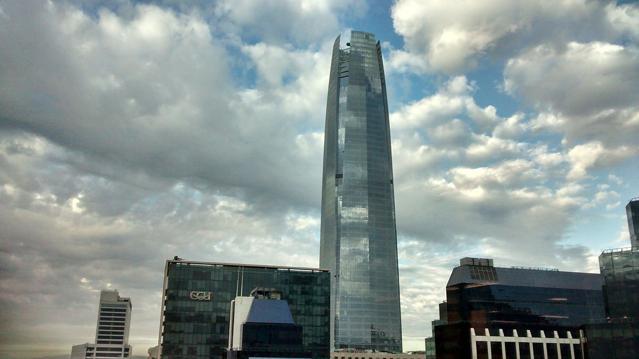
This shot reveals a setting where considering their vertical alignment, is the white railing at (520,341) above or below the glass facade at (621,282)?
below

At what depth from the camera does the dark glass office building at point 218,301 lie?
540 ft

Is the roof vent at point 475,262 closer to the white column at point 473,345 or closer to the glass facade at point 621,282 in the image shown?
the white column at point 473,345

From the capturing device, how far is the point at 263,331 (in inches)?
5276

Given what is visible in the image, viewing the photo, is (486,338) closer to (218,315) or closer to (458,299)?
(458,299)

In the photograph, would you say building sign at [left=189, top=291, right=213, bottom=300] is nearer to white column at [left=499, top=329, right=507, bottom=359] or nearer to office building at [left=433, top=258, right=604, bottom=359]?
office building at [left=433, top=258, right=604, bottom=359]

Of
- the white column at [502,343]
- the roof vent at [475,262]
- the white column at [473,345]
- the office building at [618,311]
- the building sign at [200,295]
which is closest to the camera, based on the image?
the office building at [618,311]

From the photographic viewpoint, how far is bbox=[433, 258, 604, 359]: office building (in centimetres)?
17025

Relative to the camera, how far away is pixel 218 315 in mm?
169000

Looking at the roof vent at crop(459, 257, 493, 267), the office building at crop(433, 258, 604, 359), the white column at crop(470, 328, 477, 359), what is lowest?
the white column at crop(470, 328, 477, 359)

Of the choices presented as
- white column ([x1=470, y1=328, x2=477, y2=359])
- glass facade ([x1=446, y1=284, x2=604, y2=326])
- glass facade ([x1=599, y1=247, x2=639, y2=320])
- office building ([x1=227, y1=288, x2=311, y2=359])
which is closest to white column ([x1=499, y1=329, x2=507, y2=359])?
glass facade ([x1=446, y1=284, x2=604, y2=326])

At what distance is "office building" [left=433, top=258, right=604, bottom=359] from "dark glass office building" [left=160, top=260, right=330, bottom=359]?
1649 inches

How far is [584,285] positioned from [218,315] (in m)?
126

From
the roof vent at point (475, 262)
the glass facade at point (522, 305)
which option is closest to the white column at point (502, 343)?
the glass facade at point (522, 305)

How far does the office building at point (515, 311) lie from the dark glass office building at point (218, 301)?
41891 mm
